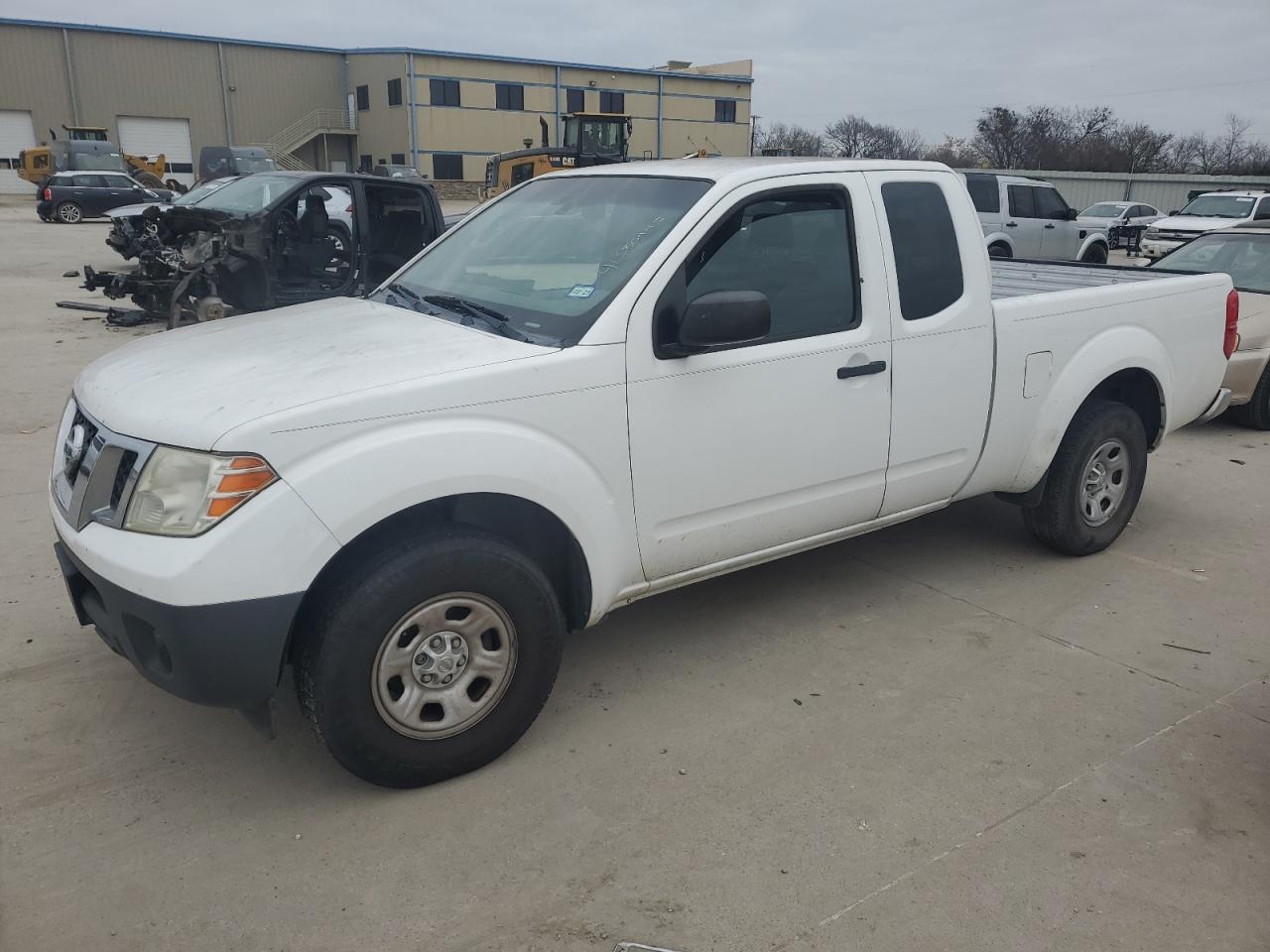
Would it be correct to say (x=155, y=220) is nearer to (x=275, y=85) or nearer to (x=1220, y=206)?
(x=1220, y=206)

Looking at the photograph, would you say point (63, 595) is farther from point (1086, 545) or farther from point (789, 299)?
point (1086, 545)

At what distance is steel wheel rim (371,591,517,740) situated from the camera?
2.94 meters

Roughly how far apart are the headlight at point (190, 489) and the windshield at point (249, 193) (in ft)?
26.8

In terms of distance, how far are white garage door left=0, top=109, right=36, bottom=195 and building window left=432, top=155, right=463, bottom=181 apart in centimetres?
1912

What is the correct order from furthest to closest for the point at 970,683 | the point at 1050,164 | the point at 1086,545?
1. the point at 1050,164
2. the point at 1086,545
3. the point at 970,683

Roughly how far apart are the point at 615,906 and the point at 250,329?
97.3 inches

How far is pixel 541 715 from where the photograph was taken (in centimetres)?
358

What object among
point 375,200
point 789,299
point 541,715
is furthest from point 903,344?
point 375,200

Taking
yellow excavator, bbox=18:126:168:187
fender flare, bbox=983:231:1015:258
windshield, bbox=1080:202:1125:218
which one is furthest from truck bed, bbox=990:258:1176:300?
yellow excavator, bbox=18:126:168:187

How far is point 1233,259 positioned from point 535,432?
838 cm

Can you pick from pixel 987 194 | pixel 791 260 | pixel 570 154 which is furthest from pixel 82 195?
pixel 791 260

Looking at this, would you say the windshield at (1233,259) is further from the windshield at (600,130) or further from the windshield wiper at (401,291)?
the windshield at (600,130)

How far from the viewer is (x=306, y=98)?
5525 cm

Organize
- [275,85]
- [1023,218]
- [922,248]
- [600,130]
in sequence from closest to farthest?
1. [922,248]
2. [1023,218]
3. [600,130]
4. [275,85]
